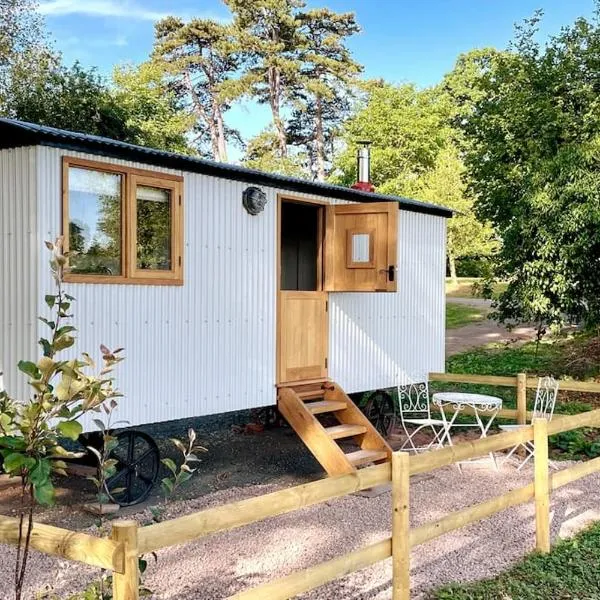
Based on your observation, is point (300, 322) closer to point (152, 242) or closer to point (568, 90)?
point (152, 242)

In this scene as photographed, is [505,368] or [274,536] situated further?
[505,368]

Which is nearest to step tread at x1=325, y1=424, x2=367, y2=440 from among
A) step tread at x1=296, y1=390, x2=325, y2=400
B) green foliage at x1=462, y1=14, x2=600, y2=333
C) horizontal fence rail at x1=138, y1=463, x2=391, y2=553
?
step tread at x1=296, y1=390, x2=325, y2=400

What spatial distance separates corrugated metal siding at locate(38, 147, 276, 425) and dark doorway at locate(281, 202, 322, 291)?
1937 mm

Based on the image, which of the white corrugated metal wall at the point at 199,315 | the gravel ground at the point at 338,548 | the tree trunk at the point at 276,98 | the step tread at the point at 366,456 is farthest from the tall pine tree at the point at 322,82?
the gravel ground at the point at 338,548

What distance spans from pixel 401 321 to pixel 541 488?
4222 millimetres

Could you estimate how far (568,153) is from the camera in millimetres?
10422

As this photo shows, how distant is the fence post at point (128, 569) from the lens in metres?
2.46

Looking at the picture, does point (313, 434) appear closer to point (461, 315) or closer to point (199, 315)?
point (199, 315)

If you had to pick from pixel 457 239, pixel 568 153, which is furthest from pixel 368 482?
pixel 457 239

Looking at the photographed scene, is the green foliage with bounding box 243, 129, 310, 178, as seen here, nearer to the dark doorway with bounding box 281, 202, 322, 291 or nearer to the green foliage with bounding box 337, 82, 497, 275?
the green foliage with bounding box 337, 82, 497, 275

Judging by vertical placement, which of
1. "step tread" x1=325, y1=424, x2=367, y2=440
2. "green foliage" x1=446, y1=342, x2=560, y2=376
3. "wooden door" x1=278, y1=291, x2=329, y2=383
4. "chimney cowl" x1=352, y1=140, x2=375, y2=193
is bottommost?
"green foliage" x1=446, y1=342, x2=560, y2=376

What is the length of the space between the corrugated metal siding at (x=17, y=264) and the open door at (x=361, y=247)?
3403mm

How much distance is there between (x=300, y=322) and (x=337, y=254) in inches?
33.0

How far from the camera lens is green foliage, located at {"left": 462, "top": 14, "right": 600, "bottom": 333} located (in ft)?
34.3
